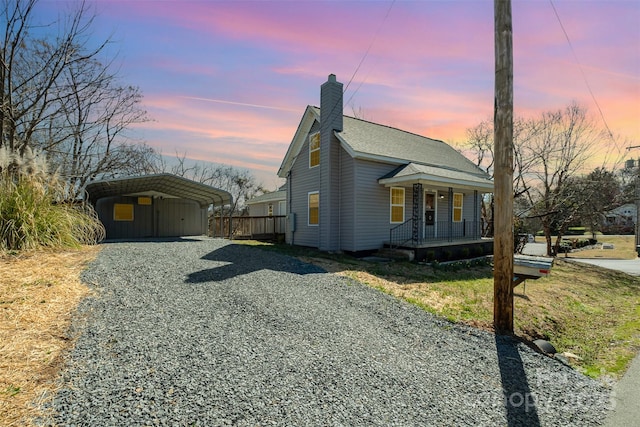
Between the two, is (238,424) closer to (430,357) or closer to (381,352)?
(381,352)

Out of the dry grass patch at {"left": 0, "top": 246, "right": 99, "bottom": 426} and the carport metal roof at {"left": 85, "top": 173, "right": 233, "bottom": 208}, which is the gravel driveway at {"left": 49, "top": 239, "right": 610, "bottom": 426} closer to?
the dry grass patch at {"left": 0, "top": 246, "right": 99, "bottom": 426}

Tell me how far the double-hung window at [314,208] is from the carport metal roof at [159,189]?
393 centimetres

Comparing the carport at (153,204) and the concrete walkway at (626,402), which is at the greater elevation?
the carport at (153,204)

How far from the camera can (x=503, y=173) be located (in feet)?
16.7

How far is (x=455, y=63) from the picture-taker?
8.98 m

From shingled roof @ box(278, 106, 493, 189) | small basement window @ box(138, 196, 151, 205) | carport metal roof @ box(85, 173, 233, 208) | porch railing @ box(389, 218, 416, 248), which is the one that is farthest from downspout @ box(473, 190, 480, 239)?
small basement window @ box(138, 196, 151, 205)

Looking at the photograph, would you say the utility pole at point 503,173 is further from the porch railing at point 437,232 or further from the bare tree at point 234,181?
the bare tree at point 234,181

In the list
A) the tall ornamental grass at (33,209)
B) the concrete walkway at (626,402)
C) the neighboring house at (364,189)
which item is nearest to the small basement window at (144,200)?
the neighboring house at (364,189)

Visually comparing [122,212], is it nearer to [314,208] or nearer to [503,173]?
[314,208]

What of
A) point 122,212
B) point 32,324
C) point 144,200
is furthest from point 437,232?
point 122,212

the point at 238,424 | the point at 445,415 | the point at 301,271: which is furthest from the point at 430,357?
the point at 301,271

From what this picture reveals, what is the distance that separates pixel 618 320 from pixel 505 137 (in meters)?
5.77

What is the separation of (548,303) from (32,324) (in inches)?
389

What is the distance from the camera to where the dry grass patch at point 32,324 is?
258 centimetres
